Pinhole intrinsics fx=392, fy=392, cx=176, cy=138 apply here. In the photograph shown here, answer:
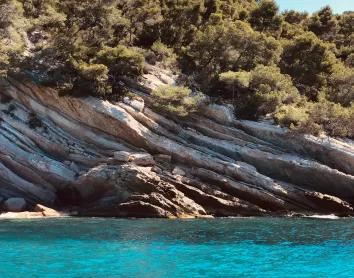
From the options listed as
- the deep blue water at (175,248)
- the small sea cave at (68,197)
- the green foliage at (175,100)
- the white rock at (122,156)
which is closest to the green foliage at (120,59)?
the green foliage at (175,100)

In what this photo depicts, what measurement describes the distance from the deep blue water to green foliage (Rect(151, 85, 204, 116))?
1065 cm

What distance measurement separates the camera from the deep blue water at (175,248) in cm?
1332

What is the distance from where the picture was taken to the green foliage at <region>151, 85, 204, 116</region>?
32.1m

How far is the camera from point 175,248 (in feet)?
55.6

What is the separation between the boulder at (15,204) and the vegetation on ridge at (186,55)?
9.48m

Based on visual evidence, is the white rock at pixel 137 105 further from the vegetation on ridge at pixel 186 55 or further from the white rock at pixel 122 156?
the white rock at pixel 122 156

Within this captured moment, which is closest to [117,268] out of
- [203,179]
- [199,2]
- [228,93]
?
[203,179]

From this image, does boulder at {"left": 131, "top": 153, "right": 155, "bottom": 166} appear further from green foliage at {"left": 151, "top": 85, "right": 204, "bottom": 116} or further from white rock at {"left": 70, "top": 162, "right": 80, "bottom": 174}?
white rock at {"left": 70, "top": 162, "right": 80, "bottom": 174}

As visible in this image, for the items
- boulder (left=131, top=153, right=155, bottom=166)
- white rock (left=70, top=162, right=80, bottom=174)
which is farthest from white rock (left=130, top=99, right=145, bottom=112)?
white rock (left=70, top=162, right=80, bottom=174)

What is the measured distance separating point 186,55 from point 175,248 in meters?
27.8

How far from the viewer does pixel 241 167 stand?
29453 mm

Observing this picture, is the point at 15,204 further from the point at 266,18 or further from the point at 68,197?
the point at 266,18

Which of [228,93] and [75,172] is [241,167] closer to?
[228,93]

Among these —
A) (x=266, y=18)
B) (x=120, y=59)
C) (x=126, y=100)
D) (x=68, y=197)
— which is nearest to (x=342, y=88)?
(x=266, y=18)
